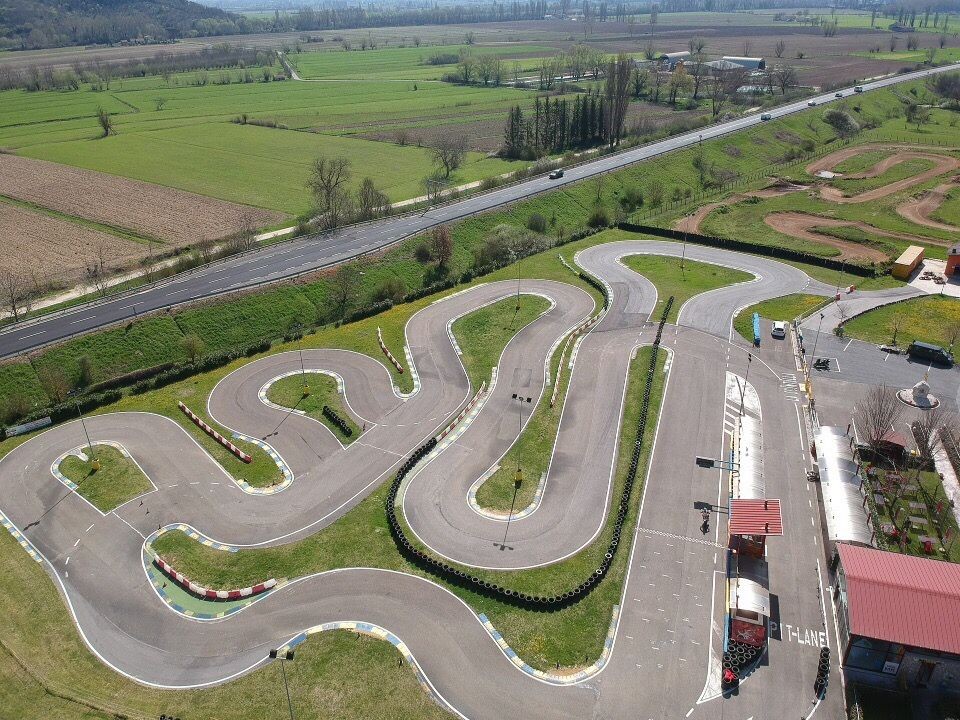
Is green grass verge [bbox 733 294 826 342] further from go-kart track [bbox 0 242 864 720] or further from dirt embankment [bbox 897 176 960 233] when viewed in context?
dirt embankment [bbox 897 176 960 233]

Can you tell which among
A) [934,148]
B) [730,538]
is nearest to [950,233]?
[934,148]

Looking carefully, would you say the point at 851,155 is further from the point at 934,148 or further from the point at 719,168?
the point at 719,168

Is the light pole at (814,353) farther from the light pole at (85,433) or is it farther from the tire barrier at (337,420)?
the light pole at (85,433)

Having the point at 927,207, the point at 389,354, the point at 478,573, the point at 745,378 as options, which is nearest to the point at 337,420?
the point at 389,354

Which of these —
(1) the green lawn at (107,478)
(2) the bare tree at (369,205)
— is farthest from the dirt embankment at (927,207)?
(1) the green lawn at (107,478)

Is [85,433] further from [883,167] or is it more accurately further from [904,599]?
[883,167]

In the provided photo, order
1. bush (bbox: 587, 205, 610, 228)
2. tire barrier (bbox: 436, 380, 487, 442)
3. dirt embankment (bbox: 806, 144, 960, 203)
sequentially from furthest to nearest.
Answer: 1. dirt embankment (bbox: 806, 144, 960, 203)
2. bush (bbox: 587, 205, 610, 228)
3. tire barrier (bbox: 436, 380, 487, 442)

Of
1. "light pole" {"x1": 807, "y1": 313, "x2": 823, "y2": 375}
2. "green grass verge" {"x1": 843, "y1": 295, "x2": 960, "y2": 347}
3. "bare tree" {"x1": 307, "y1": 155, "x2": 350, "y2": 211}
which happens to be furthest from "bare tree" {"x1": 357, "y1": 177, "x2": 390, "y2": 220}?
"green grass verge" {"x1": 843, "y1": 295, "x2": 960, "y2": 347}
